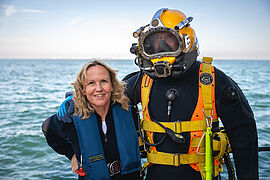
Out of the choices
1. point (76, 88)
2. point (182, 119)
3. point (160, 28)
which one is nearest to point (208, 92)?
point (182, 119)

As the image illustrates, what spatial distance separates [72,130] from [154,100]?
0.83 m

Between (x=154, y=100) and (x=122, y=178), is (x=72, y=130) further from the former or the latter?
(x=154, y=100)

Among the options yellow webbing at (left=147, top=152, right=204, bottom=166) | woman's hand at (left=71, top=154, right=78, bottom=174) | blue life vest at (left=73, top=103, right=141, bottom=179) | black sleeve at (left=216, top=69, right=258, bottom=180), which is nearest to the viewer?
black sleeve at (left=216, top=69, right=258, bottom=180)

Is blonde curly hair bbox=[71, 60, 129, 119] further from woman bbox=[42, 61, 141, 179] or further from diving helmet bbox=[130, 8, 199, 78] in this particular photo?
diving helmet bbox=[130, 8, 199, 78]

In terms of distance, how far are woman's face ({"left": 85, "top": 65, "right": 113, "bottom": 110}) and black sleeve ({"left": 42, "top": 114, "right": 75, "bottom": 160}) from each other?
39cm

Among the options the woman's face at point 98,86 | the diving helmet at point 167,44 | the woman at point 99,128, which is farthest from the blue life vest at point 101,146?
Result: the diving helmet at point 167,44

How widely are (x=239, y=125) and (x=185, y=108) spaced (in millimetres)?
443

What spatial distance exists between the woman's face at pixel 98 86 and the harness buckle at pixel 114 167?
0.56m

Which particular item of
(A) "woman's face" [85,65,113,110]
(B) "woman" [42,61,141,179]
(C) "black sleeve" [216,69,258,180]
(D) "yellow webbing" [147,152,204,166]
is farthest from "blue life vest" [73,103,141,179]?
(C) "black sleeve" [216,69,258,180]

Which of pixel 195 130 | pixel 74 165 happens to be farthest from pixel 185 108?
pixel 74 165

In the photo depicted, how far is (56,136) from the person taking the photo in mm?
2443

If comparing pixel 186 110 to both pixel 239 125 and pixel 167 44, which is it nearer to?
pixel 239 125

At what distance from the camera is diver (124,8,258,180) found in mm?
1971

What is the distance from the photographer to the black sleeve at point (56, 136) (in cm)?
234
